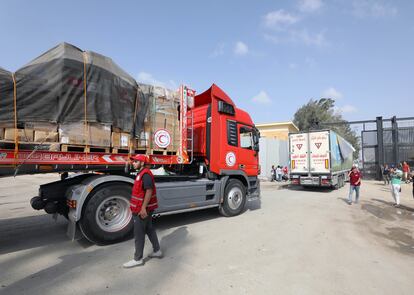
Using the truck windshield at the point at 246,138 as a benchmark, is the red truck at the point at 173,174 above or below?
below

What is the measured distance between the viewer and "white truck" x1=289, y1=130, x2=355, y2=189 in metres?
13.0

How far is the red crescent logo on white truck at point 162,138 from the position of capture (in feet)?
18.0

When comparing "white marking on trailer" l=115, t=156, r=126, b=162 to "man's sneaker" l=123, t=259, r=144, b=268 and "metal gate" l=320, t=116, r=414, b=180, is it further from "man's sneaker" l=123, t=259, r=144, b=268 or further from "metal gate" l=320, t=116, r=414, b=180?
"metal gate" l=320, t=116, r=414, b=180

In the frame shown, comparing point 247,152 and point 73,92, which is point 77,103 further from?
point 247,152

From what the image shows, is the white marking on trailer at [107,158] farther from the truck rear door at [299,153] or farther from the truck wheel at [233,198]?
the truck rear door at [299,153]

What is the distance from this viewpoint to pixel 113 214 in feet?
16.0

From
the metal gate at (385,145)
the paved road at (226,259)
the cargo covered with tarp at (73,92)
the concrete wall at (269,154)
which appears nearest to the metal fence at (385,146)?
the metal gate at (385,145)

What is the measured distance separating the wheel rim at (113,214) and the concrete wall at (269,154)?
731 inches

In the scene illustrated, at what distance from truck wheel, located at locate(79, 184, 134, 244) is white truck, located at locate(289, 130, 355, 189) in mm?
10967

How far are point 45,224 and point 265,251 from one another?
5.43 metres

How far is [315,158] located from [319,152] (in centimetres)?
38

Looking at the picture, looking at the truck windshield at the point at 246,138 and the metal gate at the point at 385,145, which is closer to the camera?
the truck windshield at the point at 246,138

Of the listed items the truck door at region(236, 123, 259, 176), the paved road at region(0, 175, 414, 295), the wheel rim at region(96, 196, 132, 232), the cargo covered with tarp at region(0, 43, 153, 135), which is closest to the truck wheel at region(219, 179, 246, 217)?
the paved road at region(0, 175, 414, 295)

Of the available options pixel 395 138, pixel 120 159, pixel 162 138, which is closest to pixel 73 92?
pixel 120 159
